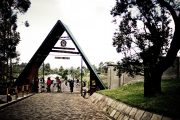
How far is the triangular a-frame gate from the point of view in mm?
30797

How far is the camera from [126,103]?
1418cm

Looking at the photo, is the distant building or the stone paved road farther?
the distant building

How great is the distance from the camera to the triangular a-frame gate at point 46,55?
3080 centimetres

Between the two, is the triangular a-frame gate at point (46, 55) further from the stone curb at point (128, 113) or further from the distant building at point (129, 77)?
the stone curb at point (128, 113)

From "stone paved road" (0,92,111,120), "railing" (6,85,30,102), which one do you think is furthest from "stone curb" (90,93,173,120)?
"railing" (6,85,30,102)

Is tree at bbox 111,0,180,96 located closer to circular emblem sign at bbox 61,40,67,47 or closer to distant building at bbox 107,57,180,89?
distant building at bbox 107,57,180,89

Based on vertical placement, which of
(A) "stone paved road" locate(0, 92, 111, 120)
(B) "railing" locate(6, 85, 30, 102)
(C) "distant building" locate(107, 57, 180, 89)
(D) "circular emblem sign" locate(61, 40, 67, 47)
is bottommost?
(A) "stone paved road" locate(0, 92, 111, 120)

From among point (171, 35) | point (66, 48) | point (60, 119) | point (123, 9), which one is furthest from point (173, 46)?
point (66, 48)

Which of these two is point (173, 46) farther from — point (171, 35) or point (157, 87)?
point (157, 87)

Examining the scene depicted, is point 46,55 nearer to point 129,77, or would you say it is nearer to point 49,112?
point 129,77

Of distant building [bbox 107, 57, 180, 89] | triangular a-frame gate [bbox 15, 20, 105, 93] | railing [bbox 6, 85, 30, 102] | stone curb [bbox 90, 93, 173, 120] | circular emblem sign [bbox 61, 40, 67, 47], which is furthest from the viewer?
circular emblem sign [bbox 61, 40, 67, 47]

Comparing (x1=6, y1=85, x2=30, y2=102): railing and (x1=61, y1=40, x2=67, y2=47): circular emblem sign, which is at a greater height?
(x1=61, y1=40, x2=67, y2=47): circular emblem sign

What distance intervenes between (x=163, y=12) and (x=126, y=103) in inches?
189

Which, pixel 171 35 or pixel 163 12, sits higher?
pixel 163 12
